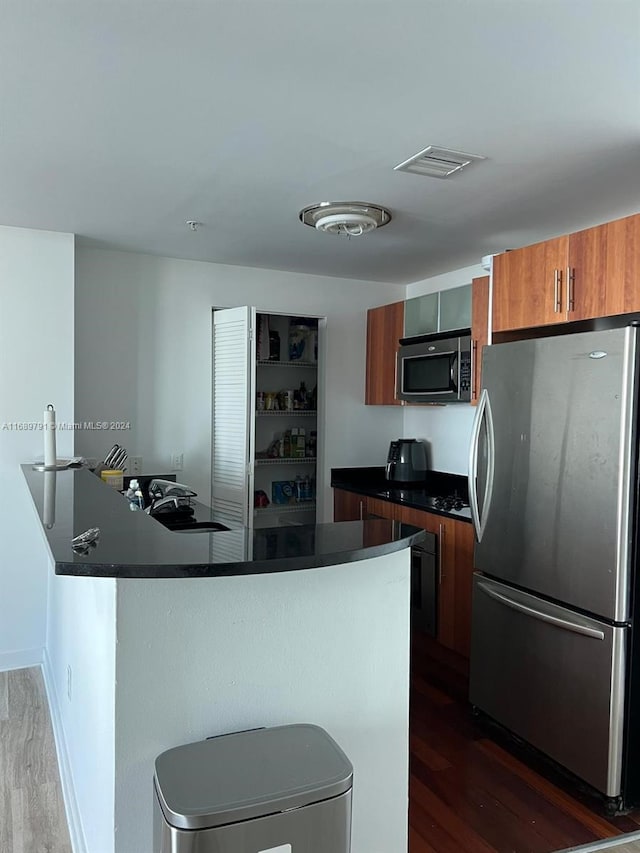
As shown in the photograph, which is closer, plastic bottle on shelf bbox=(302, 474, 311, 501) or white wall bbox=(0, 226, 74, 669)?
white wall bbox=(0, 226, 74, 669)

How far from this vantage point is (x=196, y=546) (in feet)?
5.15

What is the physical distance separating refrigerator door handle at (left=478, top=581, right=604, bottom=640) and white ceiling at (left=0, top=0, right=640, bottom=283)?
174 centimetres

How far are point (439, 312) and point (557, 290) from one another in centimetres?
136

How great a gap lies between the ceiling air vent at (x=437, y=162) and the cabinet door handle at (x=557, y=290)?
601 millimetres

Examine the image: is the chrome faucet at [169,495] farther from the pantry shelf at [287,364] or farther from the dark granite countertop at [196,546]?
the pantry shelf at [287,364]

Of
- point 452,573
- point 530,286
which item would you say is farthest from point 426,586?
point 530,286

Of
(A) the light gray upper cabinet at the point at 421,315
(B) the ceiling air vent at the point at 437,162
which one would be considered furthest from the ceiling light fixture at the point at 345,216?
(A) the light gray upper cabinet at the point at 421,315

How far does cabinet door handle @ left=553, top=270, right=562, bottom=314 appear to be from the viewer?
2.67 metres

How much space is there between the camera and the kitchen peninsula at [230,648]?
1.54 meters

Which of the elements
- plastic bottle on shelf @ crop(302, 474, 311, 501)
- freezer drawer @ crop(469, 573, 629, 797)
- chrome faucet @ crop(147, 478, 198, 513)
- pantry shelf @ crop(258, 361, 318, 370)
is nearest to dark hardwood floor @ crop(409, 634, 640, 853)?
freezer drawer @ crop(469, 573, 629, 797)

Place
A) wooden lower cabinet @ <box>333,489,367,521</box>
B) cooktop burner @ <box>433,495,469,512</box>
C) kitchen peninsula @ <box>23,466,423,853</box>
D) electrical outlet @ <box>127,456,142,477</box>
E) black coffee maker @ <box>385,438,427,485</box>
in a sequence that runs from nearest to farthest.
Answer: kitchen peninsula @ <box>23,466,423,853</box> < cooktop burner @ <box>433,495,469,512</box> < electrical outlet @ <box>127,456,142,477</box> < wooden lower cabinet @ <box>333,489,367,521</box> < black coffee maker @ <box>385,438,427,485</box>

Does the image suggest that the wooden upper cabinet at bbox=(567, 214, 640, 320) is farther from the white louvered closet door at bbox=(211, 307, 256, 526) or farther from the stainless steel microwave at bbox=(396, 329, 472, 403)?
the white louvered closet door at bbox=(211, 307, 256, 526)

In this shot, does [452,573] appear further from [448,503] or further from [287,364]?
[287,364]

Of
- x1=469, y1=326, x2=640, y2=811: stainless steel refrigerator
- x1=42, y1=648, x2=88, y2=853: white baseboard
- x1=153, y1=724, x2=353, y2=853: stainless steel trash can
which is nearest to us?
x1=153, y1=724, x2=353, y2=853: stainless steel trash can
